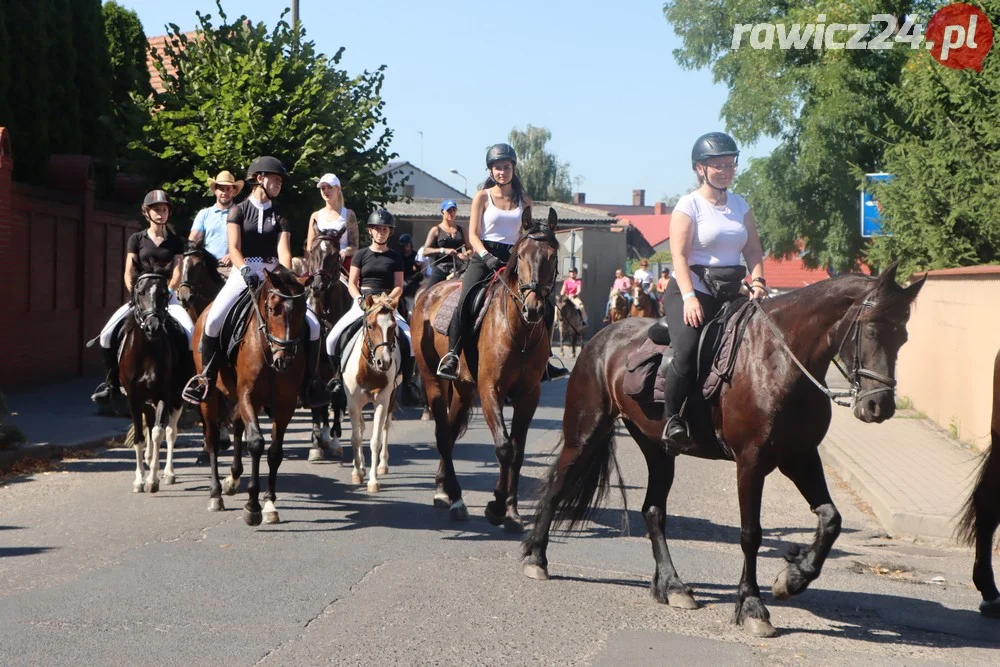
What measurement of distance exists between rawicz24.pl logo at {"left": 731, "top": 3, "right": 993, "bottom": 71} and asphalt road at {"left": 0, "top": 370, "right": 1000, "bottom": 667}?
10.9 metres

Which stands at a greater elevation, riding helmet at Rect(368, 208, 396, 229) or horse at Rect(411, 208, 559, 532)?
riding helmet at Rect(368, 208, 396, 229)

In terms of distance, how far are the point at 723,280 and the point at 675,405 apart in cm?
82

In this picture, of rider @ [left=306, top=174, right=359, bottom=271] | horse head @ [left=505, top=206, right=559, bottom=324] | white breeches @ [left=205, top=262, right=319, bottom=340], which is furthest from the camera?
rider @ [left=306, top=174, right=359, bottom=271]

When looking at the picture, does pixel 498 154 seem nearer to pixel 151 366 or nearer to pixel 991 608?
pixel 151 366

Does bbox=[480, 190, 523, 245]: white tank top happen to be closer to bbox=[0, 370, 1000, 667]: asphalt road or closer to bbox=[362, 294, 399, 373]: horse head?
bbox=[362, 294, 399, 373]: horse head

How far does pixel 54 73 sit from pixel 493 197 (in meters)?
16.1

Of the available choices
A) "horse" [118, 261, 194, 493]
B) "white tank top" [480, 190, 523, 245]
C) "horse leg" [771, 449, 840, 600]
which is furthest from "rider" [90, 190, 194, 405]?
"horse leg" [771, 449, 840, 600]

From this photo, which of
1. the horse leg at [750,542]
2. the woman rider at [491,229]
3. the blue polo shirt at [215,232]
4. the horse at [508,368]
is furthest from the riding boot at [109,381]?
the horse leg at [750,542]

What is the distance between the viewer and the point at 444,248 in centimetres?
1561

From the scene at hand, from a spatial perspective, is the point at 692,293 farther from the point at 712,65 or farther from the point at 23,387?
the point at 712,65

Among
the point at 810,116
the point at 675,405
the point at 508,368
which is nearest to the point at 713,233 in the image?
the point at 675,405

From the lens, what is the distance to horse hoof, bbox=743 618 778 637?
21.5 ft

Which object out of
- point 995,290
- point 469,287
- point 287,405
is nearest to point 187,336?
point 287,405

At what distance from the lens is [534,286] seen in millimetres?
9109
